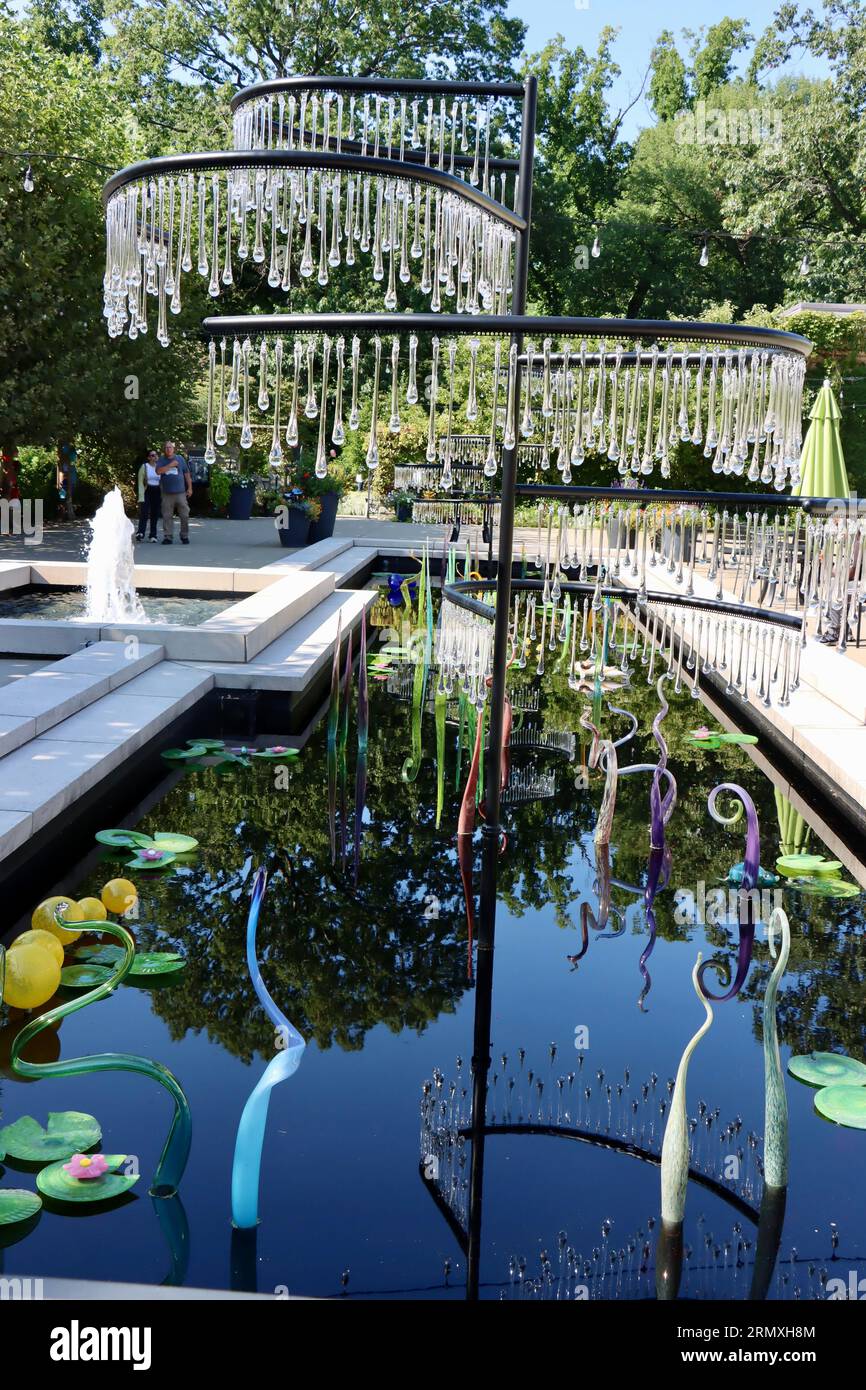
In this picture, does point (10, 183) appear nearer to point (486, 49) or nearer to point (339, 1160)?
point (339, 1160)

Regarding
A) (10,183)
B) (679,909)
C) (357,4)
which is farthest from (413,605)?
(357,4)

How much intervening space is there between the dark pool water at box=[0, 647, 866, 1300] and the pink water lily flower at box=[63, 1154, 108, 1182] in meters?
0.11

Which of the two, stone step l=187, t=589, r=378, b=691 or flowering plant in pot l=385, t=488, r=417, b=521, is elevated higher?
flowering plant in pot l=385, t=488, r=417, b=521

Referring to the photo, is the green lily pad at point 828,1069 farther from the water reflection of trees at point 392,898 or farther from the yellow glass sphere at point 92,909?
the yellow glass sphere at point 92,909

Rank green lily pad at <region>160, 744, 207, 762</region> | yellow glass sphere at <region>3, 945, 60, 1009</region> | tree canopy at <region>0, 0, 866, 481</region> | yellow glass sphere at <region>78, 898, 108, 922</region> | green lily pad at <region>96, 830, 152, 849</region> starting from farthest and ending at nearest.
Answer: tree canopy at <region>0, 0, 866, 481</region>, green lily pad at <region>160, 744, 207, 762</region>, green lily pad at <region>96, 830, 152, 849</region>, yellow glass sphere at <region>78, 898, 108, 922</region>, yellow glass sphere at <region>3, 945, 60, 1009</region>

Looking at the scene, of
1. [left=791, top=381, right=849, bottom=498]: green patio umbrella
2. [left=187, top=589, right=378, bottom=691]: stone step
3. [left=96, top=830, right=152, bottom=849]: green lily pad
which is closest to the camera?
[left=96, top=830, right=152, bottom=849]: green lily pad

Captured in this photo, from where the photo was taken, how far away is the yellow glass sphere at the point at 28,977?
404 centimetres

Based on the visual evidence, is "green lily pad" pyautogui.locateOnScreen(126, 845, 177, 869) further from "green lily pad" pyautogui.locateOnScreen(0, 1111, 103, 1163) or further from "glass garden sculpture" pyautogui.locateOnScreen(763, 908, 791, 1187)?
"glass garden sculpture" pyautogui.locateOnScreen(763, 908, 791, 1187)

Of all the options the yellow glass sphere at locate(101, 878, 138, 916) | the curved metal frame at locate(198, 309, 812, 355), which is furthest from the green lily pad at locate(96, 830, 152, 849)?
the curved metal frame at locate(198, 309, 812, 355)

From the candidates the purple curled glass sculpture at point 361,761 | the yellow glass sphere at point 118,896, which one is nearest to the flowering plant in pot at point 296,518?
the purple curled glass sculpture at point 361,761

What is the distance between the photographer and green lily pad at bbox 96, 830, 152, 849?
5699 mm

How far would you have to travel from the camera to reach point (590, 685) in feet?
32.9

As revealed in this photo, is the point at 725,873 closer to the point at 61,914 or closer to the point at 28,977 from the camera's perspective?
the point at 61,914

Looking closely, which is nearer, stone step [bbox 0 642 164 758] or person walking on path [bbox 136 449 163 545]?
stone step [bbox 0 642 164 758]
